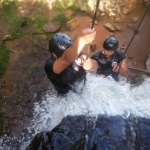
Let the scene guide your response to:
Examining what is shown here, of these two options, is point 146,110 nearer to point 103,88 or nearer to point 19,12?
point 103,88

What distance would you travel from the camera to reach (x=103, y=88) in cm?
506

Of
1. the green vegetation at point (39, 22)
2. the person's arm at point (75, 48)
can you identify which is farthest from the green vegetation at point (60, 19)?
the person's arm at point (75, 48)

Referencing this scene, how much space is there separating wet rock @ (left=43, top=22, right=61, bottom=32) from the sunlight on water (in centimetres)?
375

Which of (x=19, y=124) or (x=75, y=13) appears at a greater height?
(x=75, y=13)

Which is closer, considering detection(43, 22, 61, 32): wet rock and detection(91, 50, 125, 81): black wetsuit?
detection(91, 50, 125, 81): black wetsuit

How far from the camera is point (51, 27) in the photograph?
8586 mm

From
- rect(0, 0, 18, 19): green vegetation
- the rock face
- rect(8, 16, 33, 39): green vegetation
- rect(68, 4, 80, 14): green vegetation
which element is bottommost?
rect(8, 16, 33, 39): green vegetation

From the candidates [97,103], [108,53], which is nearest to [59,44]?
[108,53]

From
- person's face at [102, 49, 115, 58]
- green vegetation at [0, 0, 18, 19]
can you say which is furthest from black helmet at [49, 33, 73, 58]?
green vegetation at [0, 0, 18, 19]

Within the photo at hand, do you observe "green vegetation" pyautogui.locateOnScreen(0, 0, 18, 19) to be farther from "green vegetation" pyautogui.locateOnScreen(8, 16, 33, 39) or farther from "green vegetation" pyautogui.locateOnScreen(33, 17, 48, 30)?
"green vegetation" pyautogui.locateOnScreen(33, 17, 48, 30)

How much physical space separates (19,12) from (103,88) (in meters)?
6.40

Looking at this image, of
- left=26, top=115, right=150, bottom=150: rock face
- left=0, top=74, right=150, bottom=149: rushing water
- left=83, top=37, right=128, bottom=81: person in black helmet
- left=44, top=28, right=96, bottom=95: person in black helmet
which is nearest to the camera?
left=26, top=115, right=150, bottom=150: rock face

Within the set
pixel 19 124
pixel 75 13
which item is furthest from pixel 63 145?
pixel 75 13

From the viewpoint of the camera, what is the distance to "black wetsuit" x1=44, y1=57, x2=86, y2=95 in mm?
3990
